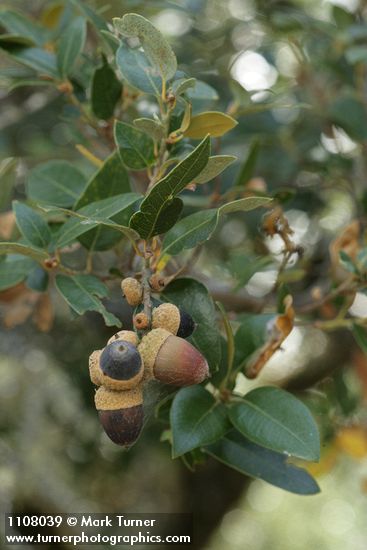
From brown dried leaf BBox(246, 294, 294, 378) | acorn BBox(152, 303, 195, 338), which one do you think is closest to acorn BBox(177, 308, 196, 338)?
acorn BBox(152, 303, 195, 338)

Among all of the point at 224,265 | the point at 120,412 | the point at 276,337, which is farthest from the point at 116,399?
the point at 224,265

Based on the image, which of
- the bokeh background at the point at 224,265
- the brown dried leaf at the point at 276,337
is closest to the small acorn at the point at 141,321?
the brown dried leaf at the point at 276,337

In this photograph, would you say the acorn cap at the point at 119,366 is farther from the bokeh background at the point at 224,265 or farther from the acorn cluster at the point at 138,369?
the bokeh background at the point at 224,265

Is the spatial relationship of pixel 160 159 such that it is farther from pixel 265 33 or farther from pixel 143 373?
pixel 265 33

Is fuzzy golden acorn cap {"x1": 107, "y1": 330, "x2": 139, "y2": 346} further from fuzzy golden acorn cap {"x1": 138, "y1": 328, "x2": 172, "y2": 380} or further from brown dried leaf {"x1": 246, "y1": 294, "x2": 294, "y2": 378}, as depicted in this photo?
brown dried leaf {"x1": 246, "y1": 294, "x2": 294, "y2": 378}

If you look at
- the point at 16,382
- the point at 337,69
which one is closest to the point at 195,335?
the point at 337,69

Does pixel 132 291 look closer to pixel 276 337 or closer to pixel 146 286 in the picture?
pixel 146 286
